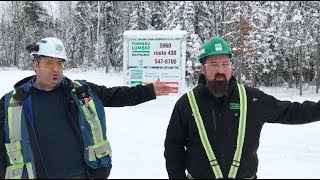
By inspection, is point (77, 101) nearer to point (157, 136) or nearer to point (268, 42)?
point (157, 136)

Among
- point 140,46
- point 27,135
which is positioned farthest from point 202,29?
point 27,135

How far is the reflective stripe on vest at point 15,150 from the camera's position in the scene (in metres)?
3.25

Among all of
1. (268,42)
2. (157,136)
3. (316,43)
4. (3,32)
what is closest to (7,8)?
(3,32)

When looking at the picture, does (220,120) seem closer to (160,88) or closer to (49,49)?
(160,88)

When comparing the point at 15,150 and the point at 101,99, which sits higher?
the point at 101,99

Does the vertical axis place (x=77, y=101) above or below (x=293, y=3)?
below

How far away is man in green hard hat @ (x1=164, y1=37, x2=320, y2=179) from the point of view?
3098 millimetres

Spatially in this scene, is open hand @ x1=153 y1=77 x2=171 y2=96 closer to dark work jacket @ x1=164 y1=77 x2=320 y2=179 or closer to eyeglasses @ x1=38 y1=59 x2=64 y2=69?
dark work jacket @ x1=164 y1=77 x2=320 y2=179

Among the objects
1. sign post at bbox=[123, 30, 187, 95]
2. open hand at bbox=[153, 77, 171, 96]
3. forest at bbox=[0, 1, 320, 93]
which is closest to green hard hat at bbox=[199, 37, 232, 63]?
open hand at bbox=[153, 77, 171, 96]

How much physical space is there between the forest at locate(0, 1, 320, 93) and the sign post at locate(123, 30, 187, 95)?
1805 cm

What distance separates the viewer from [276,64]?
47.5 meters

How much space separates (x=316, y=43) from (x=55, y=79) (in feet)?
129

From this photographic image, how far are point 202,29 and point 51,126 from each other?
40.8m

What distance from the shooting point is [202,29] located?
43281 millimetres
